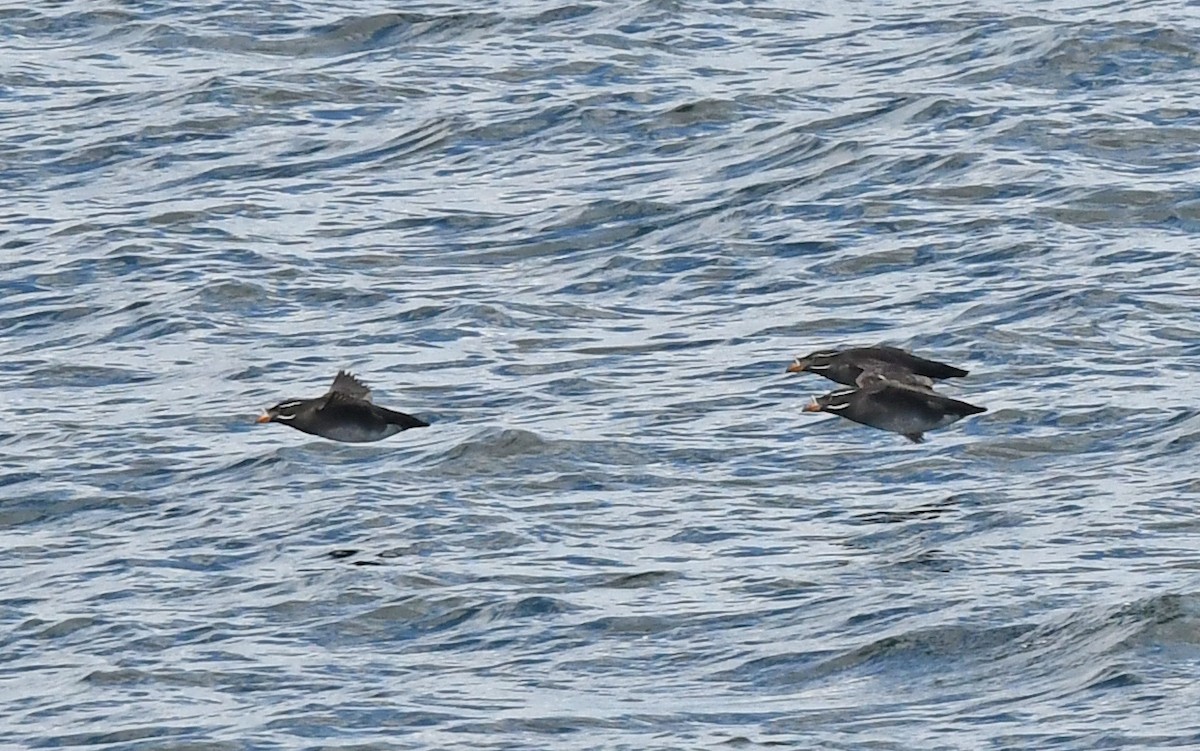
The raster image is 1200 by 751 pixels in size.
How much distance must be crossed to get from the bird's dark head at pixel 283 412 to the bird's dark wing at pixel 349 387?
0.26 meters

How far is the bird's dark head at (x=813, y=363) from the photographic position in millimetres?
22469

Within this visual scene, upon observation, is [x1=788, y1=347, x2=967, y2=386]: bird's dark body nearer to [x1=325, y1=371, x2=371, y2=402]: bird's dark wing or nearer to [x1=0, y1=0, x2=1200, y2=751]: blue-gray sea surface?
[x1=0, y1=0, x2=1200, y2=751]: blue-gray sea surface

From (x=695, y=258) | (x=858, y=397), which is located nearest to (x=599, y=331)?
(x=695, y=258)

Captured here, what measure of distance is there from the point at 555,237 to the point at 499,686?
10.3m

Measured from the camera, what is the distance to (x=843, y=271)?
2594cm

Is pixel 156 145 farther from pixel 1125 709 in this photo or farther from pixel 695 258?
pixel 1125 709

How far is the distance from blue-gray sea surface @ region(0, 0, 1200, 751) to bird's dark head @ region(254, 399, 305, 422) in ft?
1.40

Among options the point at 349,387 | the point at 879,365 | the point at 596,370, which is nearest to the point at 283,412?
the point at 349,387

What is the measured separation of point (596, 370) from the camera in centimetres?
2375

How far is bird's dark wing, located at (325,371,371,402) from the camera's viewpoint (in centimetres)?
2161

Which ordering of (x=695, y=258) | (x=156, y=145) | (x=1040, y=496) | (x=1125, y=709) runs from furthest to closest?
(x=156, y=145) < (x=695, y=258) < (x=1040, y=496) < (x=1125, y=709)

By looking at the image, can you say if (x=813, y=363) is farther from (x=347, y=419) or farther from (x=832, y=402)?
(x=347, y=419)

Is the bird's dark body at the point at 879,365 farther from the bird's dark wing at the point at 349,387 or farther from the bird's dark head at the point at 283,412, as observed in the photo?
the bird's dark head at the point at 283,412

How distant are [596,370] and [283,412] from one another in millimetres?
3089
